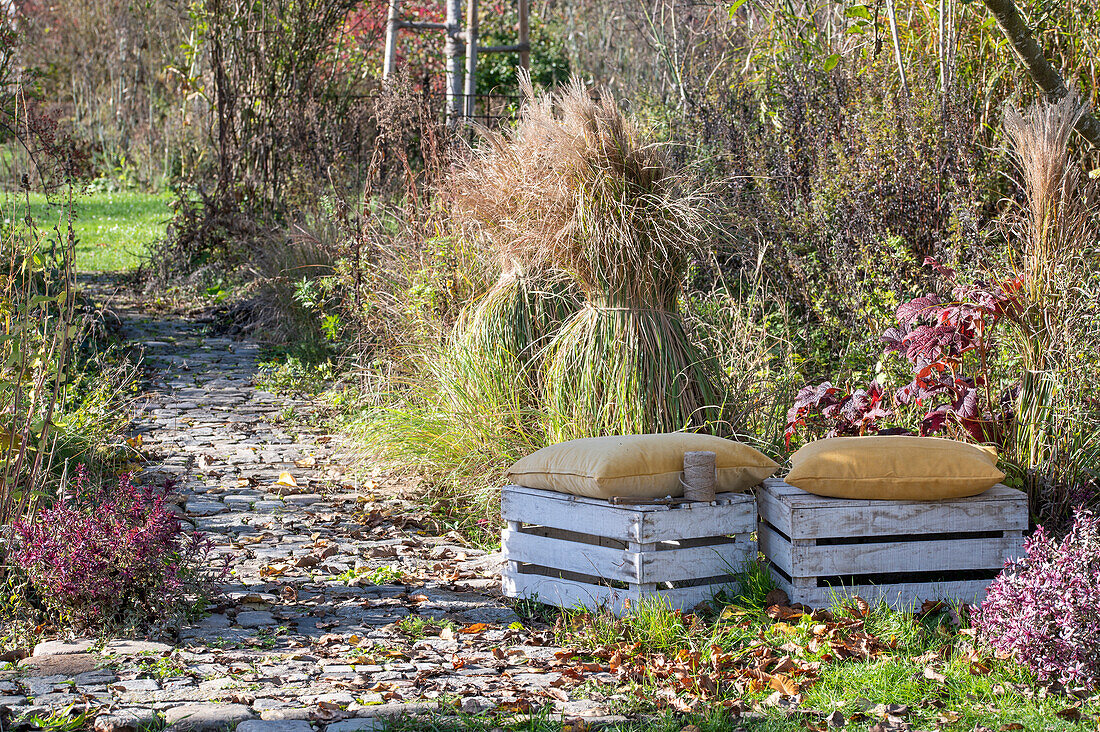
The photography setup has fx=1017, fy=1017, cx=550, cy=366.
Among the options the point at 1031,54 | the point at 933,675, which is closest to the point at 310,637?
the point at 933,675

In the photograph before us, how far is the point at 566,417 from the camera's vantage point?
4.76 m

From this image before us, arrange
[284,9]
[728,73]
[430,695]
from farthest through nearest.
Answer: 1. [284,9]
2. [728,73]
3. [430,695]

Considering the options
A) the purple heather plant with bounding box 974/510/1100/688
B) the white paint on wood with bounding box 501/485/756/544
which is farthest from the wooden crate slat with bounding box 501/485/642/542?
the purple heather plant with bounding box 974/510/1100/688

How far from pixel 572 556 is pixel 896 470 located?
4.00 ft

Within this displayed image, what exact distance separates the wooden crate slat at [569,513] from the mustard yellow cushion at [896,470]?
63 centimetres

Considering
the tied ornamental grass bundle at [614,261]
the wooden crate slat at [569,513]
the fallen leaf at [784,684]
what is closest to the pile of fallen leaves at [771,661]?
the fallen leaf at [784,684]

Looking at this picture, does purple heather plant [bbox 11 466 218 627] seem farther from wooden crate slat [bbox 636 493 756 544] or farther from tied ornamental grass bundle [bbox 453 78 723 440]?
tied ornamental grass bundle [bbox 453 78 723 440]

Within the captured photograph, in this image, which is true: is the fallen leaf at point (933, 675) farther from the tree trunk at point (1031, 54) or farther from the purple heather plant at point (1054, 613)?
the tree trunk at point (1031, 54)

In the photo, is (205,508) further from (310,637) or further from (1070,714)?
(1070,714)

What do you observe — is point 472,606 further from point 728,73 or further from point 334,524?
point 728,73

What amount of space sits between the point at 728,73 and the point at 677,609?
7.12m

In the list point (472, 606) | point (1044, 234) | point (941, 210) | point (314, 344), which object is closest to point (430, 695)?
point (472, 606)

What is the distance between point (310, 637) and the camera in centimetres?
355

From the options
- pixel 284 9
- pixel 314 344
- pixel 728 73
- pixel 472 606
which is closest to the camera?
pixel 472 606
